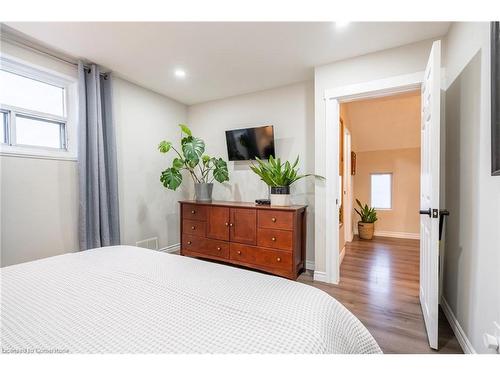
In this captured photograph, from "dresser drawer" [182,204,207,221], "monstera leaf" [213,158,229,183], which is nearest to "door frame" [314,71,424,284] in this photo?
"monstera leaf" [213,158,229,183]

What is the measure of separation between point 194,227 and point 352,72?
2589mm

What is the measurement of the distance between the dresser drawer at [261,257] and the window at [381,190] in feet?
10.6

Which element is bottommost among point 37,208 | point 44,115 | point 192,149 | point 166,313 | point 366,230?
point 366,230

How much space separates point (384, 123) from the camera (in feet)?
13.7

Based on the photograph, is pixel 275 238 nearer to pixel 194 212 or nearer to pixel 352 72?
pixel 194 212

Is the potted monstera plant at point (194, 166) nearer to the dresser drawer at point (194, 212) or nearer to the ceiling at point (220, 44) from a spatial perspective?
the dresser drawer at point (194, 212)

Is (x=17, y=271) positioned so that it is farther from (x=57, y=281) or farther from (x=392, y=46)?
(x=392, y=46)

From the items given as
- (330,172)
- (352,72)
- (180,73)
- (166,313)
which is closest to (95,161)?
(180,73)

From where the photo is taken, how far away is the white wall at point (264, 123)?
9.53 ft

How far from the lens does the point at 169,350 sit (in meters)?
0.61

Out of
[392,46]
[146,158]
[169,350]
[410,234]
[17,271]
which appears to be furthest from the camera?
[410,234]

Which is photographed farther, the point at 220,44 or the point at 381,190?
the point at 381,190
